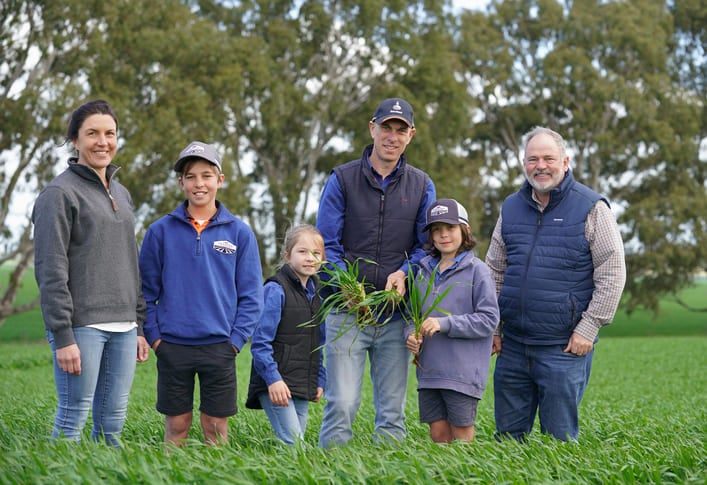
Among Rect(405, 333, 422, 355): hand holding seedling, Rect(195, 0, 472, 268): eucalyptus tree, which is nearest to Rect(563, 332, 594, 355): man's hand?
Rect(405, 333, 422, 355): hand holding seedling

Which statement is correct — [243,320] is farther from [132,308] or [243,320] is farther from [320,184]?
[320,184]

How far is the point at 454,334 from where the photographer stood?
5438 mm

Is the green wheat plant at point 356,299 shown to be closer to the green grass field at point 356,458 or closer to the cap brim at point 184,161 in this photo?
the green grass field at point 356,458

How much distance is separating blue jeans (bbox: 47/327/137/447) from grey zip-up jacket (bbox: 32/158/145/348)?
125 millimetres

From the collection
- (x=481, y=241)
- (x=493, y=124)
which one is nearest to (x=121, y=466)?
(x=481, y=241)

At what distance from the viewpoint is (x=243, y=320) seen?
5.49 metres

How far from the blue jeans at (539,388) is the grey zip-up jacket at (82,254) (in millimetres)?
2715

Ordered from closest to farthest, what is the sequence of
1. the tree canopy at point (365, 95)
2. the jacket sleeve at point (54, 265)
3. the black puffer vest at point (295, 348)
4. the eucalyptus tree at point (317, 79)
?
1. the jacket sleeve at point (54, 265)
2. the black puffer vest at point (295, 348)
3. the tree canopy at point (365, 95)
4. the eucalyptus tree at point (317, 79)

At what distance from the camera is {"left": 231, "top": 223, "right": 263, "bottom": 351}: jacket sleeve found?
5.50 metres

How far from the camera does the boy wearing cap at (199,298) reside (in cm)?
535

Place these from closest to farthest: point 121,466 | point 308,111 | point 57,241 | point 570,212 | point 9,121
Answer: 1. point 121,466
2. point 57,241
3. point 570,212
4. point 9,121
5. point 308,111

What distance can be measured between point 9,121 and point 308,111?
11198mm

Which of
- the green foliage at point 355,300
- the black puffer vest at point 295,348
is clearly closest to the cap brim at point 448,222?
the green foliage at point 355,300

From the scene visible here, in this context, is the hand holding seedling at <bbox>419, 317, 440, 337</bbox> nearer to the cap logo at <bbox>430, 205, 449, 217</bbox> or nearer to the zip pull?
the cap logo at <bbox>430, 205, 449, 217</bbox>
